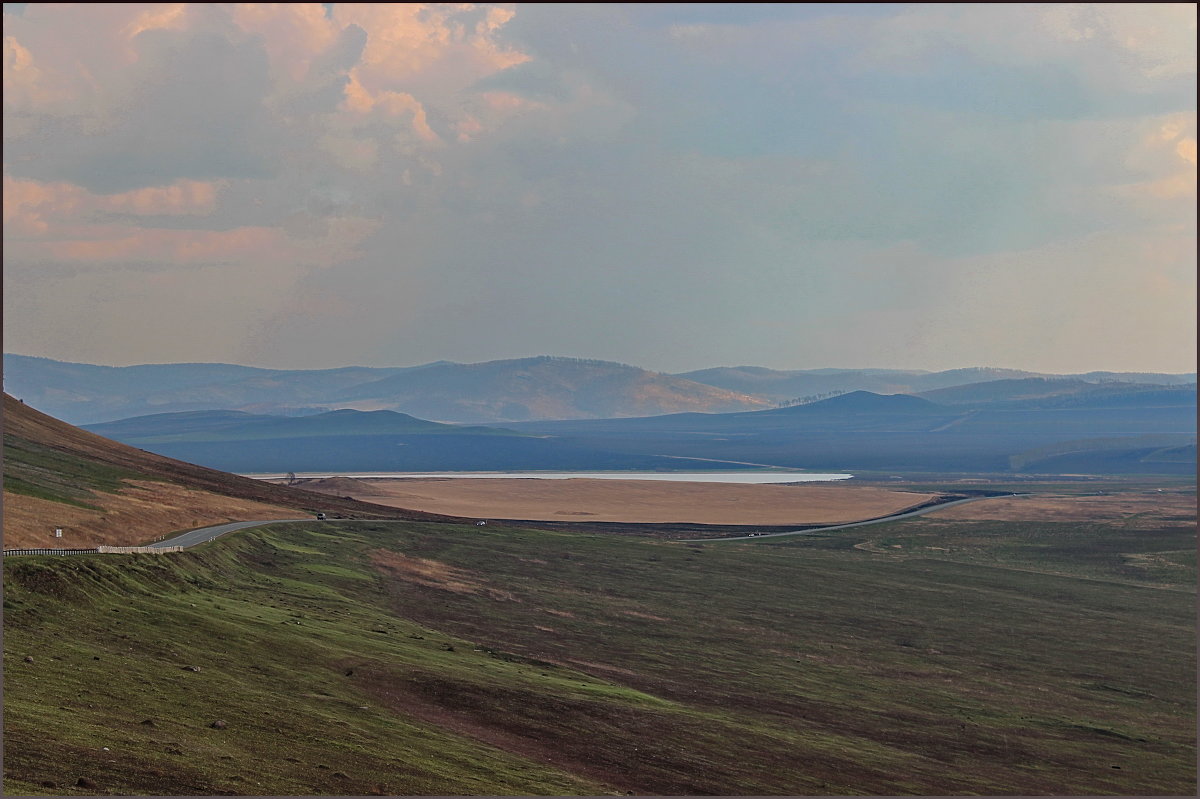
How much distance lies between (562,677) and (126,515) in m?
61.7

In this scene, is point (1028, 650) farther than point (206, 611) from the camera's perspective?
Yes

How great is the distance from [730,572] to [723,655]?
50.0 metres

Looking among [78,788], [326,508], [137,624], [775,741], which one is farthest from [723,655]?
[326,508]

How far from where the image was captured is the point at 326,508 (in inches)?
6934

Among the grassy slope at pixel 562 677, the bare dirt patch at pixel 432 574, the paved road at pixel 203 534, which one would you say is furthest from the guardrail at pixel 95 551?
the bare dirt patch at pixel 432 574

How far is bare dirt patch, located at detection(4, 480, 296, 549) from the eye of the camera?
99.2m

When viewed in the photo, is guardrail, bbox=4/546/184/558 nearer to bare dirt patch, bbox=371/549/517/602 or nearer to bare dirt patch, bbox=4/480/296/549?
bare dirt patch, bbox=4/480/296/549

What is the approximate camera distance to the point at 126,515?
11762 centimetres

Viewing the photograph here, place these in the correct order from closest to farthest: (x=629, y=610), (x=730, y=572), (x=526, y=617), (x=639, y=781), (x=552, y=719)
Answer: (x=639, y=781) < (x=552, y=719) < (x=526, y=617) < (x=629, y=610) < (x=730, y=572)

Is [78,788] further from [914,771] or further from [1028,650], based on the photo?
[1028,650]

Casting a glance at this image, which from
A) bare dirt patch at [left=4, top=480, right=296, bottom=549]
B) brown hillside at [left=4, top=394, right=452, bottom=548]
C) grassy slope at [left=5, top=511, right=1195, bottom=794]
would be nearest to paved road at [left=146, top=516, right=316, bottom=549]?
bare dirt patch at [left=4, top=480, right=296, bottom=549]

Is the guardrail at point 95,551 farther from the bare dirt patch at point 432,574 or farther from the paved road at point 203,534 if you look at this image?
the bare dirt patch at point 432,574

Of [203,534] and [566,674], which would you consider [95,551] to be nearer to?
[203,534]

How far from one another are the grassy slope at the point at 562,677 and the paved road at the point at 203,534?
361cm
